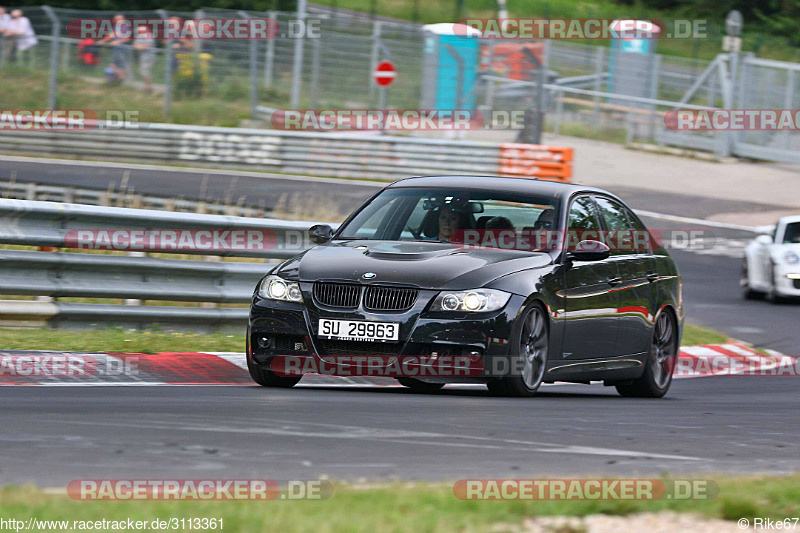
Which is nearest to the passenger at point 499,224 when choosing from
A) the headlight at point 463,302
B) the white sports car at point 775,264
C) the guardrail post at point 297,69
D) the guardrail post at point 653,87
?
the headlight at point 463,302

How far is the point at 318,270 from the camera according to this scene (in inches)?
335

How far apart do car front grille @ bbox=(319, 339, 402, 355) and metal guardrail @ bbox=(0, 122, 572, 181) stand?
2062 cm

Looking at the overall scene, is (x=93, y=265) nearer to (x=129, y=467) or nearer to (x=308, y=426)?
(x=308, y=426)

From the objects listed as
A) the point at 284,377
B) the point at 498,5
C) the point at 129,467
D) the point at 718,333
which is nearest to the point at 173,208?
the point at 718,333

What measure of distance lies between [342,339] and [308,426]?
1652 millimetres

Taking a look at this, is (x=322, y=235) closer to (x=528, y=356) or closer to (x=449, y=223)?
(x=449, y=223)

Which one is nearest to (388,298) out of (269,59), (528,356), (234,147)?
(528,356)

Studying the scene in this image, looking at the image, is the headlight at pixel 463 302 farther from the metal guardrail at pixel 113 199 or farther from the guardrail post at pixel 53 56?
the guardrail post at pixel 53 56

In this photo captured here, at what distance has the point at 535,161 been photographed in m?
27.2

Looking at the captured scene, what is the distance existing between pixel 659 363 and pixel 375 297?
3.12 meters

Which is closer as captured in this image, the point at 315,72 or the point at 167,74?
the point at 167,74

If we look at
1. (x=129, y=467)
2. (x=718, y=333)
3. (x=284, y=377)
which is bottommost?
(x=718, y=333)

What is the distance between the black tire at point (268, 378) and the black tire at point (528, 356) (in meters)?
1.26

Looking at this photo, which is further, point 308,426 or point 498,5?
point 498,5
